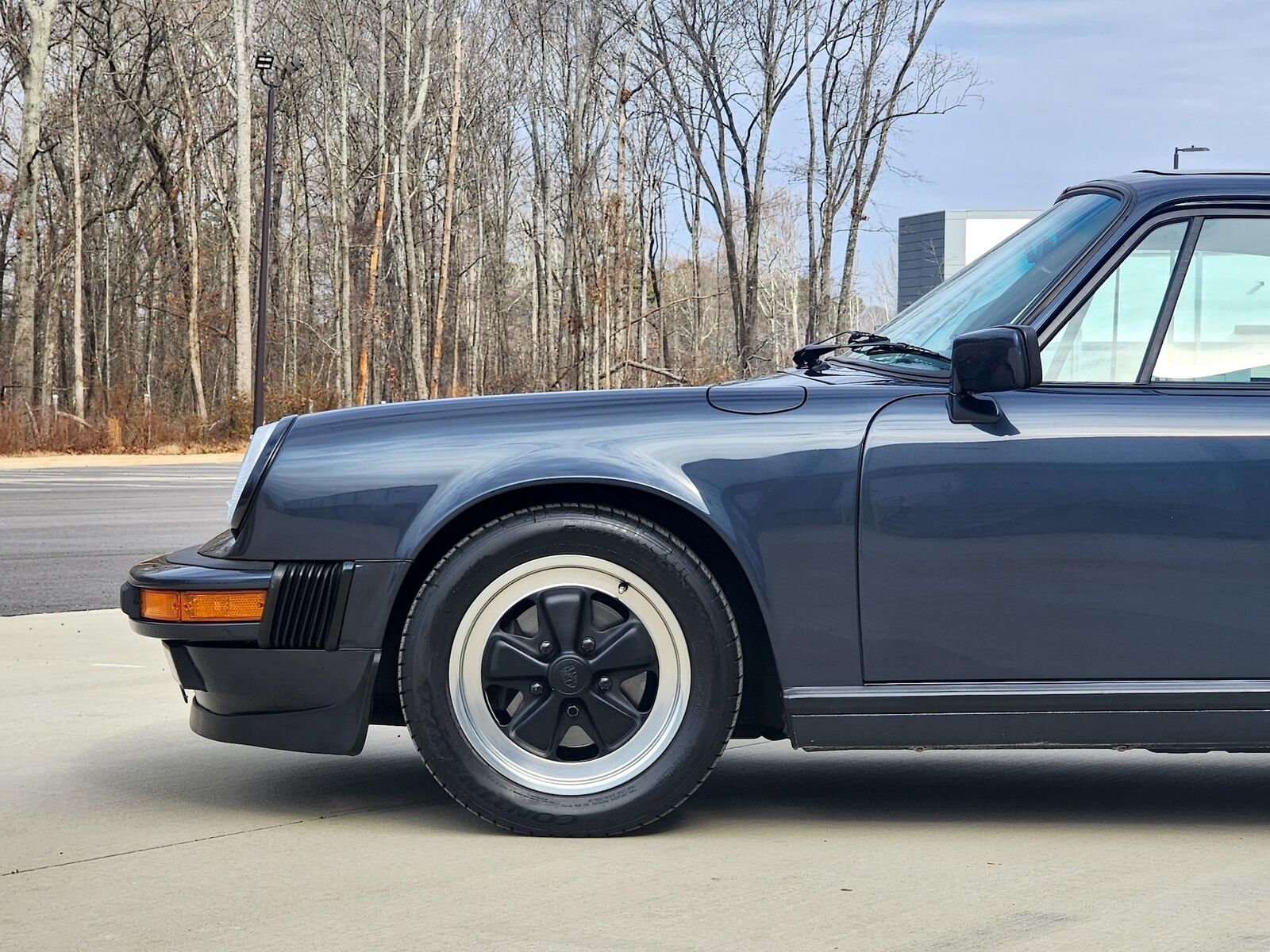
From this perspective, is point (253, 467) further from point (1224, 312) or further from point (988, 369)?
point (1224, 312)

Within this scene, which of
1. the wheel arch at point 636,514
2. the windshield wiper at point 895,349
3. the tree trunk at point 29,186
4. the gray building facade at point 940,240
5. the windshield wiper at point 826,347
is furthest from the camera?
the gray building facade at point 940,240

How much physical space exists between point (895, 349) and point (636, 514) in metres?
0.91

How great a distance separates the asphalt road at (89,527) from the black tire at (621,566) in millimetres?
5548

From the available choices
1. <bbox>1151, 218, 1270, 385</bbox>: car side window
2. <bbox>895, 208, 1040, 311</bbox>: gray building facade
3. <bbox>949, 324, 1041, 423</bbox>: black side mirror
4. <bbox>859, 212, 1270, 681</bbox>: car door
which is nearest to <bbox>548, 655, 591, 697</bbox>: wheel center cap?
<bbox>859, 212, 1270, 681</bbox>: car door

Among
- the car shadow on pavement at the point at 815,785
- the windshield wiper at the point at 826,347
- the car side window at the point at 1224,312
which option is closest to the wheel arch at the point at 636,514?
the car shadow on pavement at the point at 815,785

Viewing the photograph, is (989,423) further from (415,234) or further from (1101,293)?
(415,234)

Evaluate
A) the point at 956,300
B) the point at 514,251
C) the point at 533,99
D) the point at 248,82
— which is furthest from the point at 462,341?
the point at 956,300

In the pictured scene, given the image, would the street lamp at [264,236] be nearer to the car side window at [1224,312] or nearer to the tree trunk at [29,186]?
the tree trunk at [29,186]

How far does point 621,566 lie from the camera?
3551 mm

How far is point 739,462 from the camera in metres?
3.54

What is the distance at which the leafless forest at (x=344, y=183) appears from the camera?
36625 millimetres

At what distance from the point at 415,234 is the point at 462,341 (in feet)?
33.8

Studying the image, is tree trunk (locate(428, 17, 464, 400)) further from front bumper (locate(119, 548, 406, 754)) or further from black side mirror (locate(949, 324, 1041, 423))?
black side mirror (locate(949, 324, 1041, 423))

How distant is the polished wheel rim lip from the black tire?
2cm
